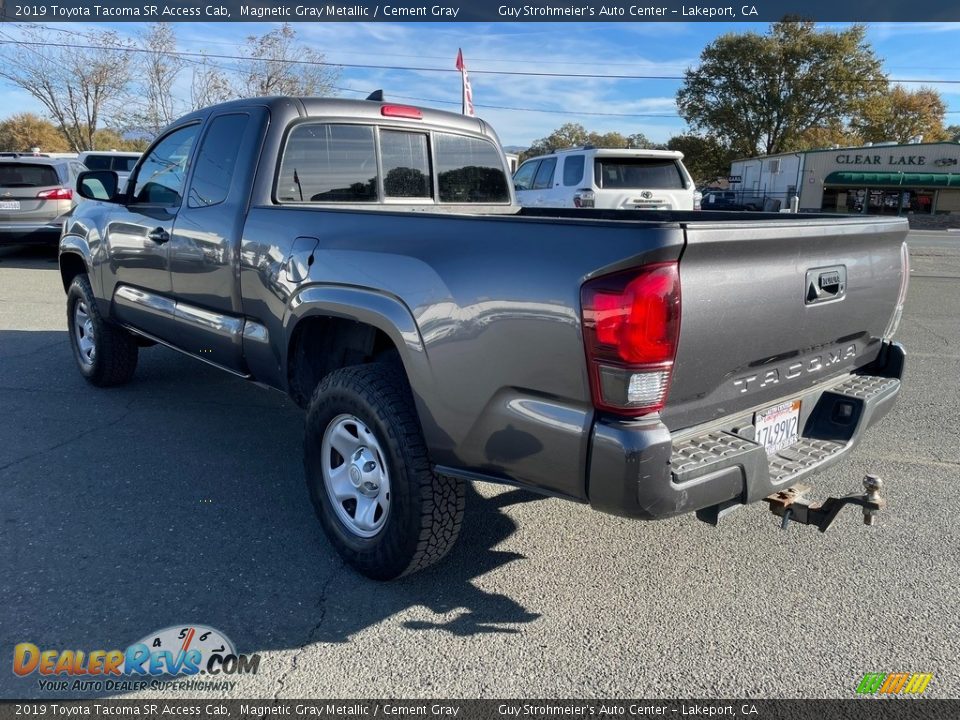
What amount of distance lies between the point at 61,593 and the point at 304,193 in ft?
7.08

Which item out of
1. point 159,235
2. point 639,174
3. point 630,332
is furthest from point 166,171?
point 639,174

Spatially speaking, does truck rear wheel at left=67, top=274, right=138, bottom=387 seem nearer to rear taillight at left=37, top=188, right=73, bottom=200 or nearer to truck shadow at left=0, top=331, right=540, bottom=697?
truck shadow at left=0, top=331, right=540, bottom=697

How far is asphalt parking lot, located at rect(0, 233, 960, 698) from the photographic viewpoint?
257cm

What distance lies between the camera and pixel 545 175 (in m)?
13.5

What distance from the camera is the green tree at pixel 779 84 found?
5722 cm

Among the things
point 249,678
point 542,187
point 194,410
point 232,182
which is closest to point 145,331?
point 194,410

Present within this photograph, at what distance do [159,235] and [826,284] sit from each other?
362 centimetres

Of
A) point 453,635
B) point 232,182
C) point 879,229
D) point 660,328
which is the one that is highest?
point 232,182

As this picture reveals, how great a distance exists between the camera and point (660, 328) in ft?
7.36

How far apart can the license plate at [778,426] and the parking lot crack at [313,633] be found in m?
1.79

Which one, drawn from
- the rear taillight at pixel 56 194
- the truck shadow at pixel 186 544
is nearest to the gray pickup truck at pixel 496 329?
the truck shadow at pixel 186 544

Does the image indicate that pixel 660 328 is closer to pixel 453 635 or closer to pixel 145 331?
pixel 453 635

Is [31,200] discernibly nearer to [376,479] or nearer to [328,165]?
[328,165]

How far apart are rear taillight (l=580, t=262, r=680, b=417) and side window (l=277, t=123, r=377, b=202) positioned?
2.16 meters
